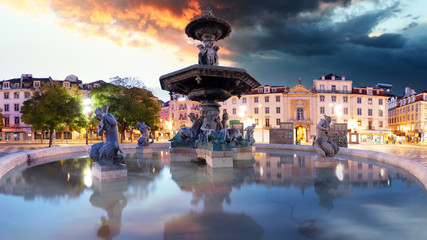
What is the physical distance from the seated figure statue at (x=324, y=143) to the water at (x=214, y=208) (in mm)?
2059

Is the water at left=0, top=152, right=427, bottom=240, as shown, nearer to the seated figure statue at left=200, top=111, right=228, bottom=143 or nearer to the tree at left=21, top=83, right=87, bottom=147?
the seated figure statue at left=200, top=111, right=228, bottom=143

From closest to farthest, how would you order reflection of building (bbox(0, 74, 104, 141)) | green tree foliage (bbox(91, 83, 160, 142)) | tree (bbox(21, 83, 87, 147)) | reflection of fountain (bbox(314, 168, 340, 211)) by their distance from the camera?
reflection of fountain (bbox(314, 168, 340, 211)), tree (bbox(21, 83, 87, 147)), green tree foliage (bbox(91, 83, 160, 142)), reflection of building (bbox(0, 74, 104, 141))

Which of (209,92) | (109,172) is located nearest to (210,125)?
(209,92)

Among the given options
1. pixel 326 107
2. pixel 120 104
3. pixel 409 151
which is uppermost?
pixel 326 107

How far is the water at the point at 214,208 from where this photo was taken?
10.5 ft

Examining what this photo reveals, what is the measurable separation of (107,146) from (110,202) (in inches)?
107

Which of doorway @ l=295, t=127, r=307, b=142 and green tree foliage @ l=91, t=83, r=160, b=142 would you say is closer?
green tree foliage @ l=91, t=83, r=160, b=142

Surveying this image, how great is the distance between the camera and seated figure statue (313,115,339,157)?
8.71 m

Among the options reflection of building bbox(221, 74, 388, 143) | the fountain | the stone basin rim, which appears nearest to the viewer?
the stone basin rim

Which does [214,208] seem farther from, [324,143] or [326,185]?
[324,143]

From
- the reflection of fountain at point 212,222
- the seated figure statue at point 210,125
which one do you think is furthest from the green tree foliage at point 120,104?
the reflection of fountain at point 212,222

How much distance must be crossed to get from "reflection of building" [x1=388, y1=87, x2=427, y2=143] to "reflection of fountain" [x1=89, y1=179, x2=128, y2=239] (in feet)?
214

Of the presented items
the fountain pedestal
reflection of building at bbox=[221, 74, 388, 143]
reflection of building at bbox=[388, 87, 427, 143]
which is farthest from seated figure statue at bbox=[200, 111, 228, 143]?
reflection of building at bbox=[388, 87, 427, 143]

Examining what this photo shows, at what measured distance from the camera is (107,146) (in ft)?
22.1
